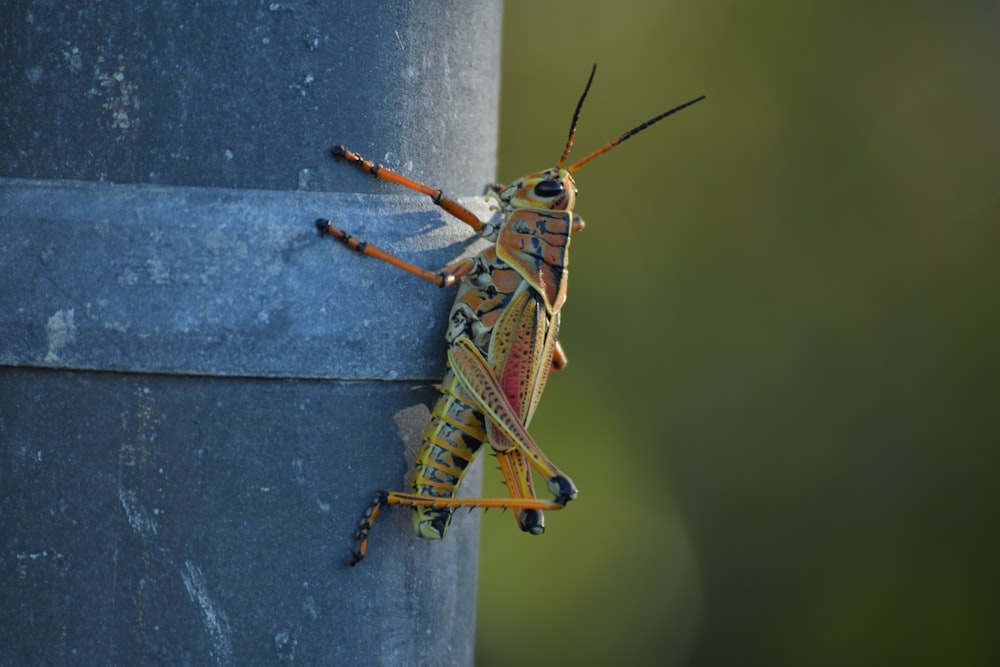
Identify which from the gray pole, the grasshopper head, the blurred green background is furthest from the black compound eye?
the blurred green background

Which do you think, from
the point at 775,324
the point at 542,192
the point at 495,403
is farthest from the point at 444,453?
the point at 775,324

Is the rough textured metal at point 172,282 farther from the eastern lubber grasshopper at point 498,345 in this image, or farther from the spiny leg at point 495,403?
the spiny leg at point 495,403

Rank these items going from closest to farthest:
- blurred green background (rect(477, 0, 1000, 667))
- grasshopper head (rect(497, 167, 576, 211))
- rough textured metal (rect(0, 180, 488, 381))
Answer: rough textured metal (rect(0, 180, 488, 381)) < grasshopper head (rect(497, 167, 576, 211)) < blurred green background (rect(477, 0, 1000, 667))

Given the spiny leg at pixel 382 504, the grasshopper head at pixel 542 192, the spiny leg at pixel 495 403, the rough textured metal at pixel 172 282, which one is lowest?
the spiny leg at pixel 382 504

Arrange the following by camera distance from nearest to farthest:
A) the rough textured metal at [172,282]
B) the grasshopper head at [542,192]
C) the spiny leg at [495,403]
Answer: the rough textured metal at [172,282] → the spiny leg at [495,403] → the grasshopper head at [542,192]

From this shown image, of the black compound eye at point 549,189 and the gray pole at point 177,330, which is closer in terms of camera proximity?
the gray pole at point 177,330

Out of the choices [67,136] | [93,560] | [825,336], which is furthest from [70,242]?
[825,336]

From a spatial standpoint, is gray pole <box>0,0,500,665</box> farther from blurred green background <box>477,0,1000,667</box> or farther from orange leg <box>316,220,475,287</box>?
blurred green background <box>477,0,1000,667</box>

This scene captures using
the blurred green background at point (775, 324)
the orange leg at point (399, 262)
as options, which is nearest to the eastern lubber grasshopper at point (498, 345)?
the orange leg at point (399, 262)

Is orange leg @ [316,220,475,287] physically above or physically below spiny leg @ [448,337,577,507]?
above
